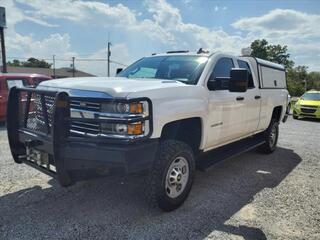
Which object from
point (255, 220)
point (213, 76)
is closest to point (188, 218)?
point (255, 220)

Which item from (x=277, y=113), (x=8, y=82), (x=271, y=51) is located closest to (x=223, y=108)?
(x=277, y=113)

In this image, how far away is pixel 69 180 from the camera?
3391mm

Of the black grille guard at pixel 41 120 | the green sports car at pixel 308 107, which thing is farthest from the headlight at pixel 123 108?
the green sports car at pixel 308 107

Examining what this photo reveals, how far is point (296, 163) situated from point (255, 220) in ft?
10.6

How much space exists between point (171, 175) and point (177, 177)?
0.11 metres

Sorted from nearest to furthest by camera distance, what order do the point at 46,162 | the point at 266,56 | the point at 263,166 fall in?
the point at 46,162
the point at 263,166
the point at 266,56

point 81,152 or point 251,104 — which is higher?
point 251,104

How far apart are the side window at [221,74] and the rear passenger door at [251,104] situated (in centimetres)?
54

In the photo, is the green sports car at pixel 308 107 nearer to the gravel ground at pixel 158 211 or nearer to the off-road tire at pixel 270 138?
the off-road tire at pixel 270 138

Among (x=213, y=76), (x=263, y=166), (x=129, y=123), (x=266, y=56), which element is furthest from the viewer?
(x=266, y=56)

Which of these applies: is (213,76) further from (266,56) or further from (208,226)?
(266,56)

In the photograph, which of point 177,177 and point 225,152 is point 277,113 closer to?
point 225,152

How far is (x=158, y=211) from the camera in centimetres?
382

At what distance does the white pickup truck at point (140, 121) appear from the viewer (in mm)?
3158
